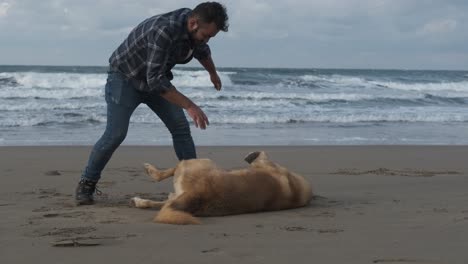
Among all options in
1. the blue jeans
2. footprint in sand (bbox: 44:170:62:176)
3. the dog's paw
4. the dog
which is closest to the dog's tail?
the dog

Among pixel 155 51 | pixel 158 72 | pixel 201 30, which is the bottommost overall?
Result: pixel 158 72

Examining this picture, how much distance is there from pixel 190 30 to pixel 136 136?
7.04 meters

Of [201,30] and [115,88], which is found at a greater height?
[201,30]

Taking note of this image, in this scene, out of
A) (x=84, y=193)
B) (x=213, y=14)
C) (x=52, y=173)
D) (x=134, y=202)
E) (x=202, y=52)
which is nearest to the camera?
(x=213, y=14)

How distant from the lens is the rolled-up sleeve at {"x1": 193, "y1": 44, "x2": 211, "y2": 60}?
196 inches

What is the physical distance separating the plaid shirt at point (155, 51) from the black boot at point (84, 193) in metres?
0.86

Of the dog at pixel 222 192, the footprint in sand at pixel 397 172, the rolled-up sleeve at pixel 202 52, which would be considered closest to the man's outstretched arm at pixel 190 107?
the dog at pixel 222 192

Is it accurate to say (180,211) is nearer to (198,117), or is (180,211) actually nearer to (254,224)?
(254,224)

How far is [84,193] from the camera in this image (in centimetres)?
497

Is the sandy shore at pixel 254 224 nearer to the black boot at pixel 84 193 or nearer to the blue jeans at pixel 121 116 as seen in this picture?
the black boot at pixel 84 193

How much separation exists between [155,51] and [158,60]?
7cm

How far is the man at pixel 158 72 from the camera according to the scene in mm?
4371

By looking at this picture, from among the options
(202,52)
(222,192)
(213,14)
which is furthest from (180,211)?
(202,52)

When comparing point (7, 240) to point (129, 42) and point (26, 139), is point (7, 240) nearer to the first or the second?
point (129, 42)
